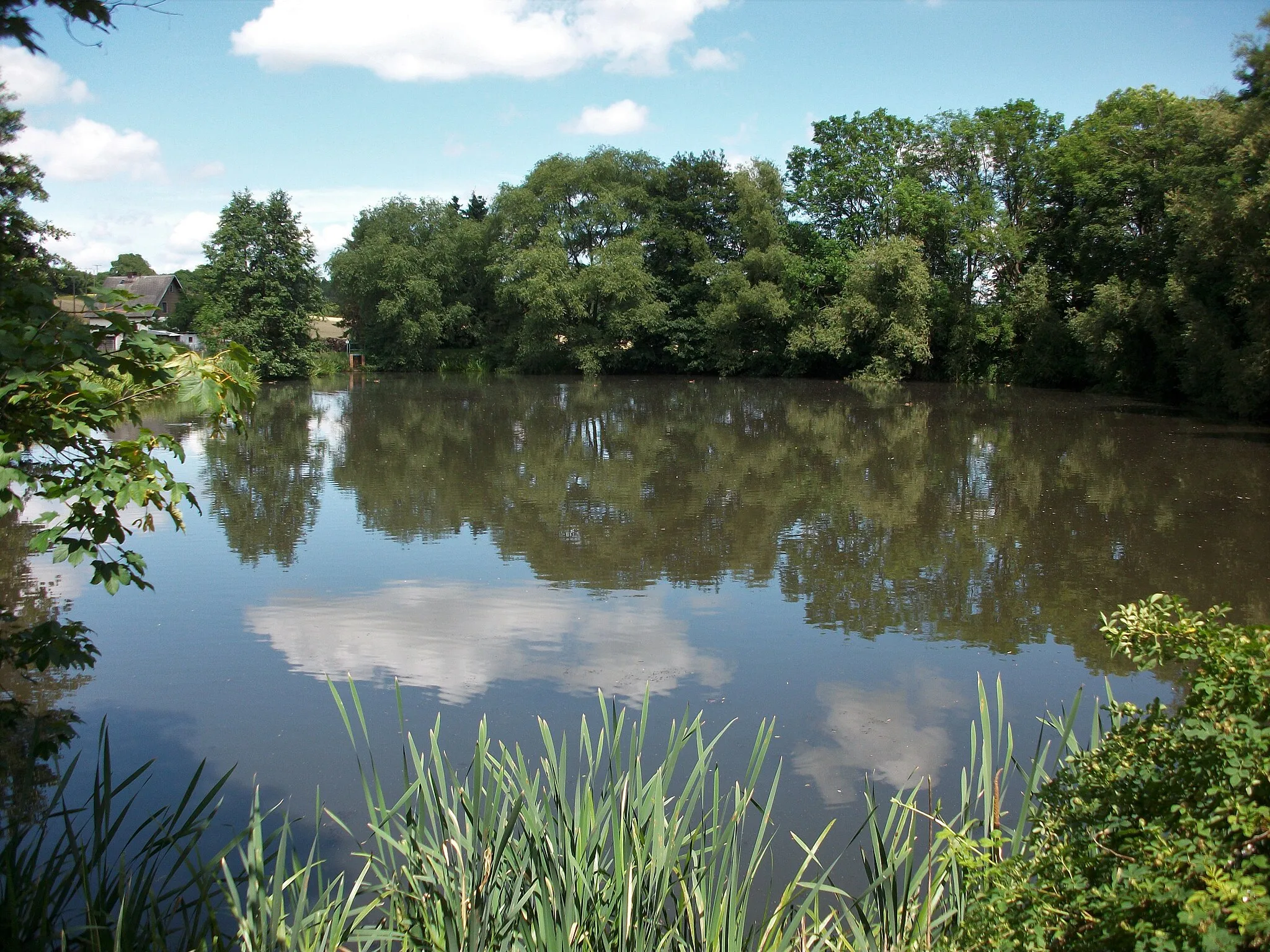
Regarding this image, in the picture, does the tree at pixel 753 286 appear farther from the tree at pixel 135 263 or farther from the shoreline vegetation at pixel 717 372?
the tree at pixel 135 263

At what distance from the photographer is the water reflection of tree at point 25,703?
10.7ft

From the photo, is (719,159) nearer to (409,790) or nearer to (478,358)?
(478,358)

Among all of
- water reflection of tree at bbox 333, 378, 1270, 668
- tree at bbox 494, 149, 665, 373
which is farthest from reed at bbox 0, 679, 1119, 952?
tree at bbox 494, 149, 665, 373

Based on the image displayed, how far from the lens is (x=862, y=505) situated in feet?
40.8

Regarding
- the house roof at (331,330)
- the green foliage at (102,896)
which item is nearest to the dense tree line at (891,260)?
the house roof at (331,330)

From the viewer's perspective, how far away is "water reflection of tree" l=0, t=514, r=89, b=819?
3268 millimetres

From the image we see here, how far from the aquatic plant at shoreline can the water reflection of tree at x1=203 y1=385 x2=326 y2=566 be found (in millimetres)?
3976

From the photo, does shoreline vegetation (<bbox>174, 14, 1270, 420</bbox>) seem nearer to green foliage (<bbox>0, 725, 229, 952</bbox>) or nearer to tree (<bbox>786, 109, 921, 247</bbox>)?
tree (<bbox>786, 109, 921, 247</bbox>)

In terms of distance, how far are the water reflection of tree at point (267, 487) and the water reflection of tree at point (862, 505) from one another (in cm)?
75

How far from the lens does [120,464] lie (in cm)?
294

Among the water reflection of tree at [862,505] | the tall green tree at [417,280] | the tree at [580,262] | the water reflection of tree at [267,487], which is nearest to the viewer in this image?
the water reflection of tree at [862,505]

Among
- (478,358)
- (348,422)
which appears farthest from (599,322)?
(348,422)

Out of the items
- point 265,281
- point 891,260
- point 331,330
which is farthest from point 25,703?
point 331,330

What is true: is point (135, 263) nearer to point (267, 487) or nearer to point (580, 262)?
point (580, 262)
